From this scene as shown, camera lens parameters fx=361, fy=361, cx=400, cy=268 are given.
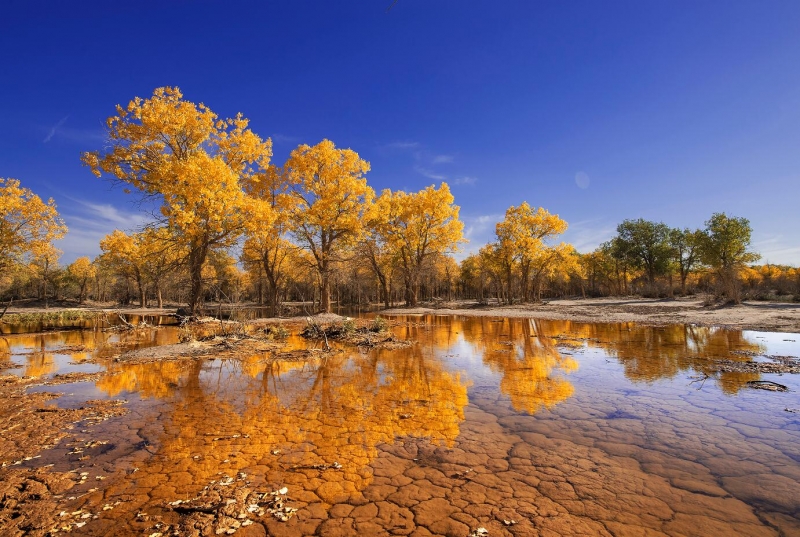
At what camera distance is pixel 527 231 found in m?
38.7

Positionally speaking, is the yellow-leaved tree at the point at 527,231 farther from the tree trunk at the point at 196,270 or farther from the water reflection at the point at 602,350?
the tree trunk at the point at 196,270

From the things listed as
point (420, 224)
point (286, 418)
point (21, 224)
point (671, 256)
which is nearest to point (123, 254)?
point (21, 224)

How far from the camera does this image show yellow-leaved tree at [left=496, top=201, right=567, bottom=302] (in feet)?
125

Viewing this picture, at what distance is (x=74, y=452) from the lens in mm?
4406

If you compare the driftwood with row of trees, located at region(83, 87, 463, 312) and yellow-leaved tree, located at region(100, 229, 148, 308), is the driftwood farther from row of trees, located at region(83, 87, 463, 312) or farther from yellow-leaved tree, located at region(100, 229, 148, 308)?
yellow-leaved tree, located at region(100, 229, 148, 308)

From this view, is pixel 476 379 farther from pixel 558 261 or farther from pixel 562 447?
pixel 558 261

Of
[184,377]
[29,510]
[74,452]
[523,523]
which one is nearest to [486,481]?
[523,523]

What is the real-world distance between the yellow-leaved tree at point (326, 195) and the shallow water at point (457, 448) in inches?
596

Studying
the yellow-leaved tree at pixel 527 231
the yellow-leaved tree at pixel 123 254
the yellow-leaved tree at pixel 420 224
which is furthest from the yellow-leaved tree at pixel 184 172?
the yellow-leaved tree at pixel 527 231

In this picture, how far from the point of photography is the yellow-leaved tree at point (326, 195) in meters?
23.4

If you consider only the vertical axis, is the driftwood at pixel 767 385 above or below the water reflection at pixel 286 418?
below

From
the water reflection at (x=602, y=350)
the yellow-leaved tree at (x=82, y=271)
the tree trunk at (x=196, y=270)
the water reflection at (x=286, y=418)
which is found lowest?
the water reflection at (x=602, y=350)

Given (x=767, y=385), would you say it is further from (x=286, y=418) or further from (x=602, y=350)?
(x=286, y=418)

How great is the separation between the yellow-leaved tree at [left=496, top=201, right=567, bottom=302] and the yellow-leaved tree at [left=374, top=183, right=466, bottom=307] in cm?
786
